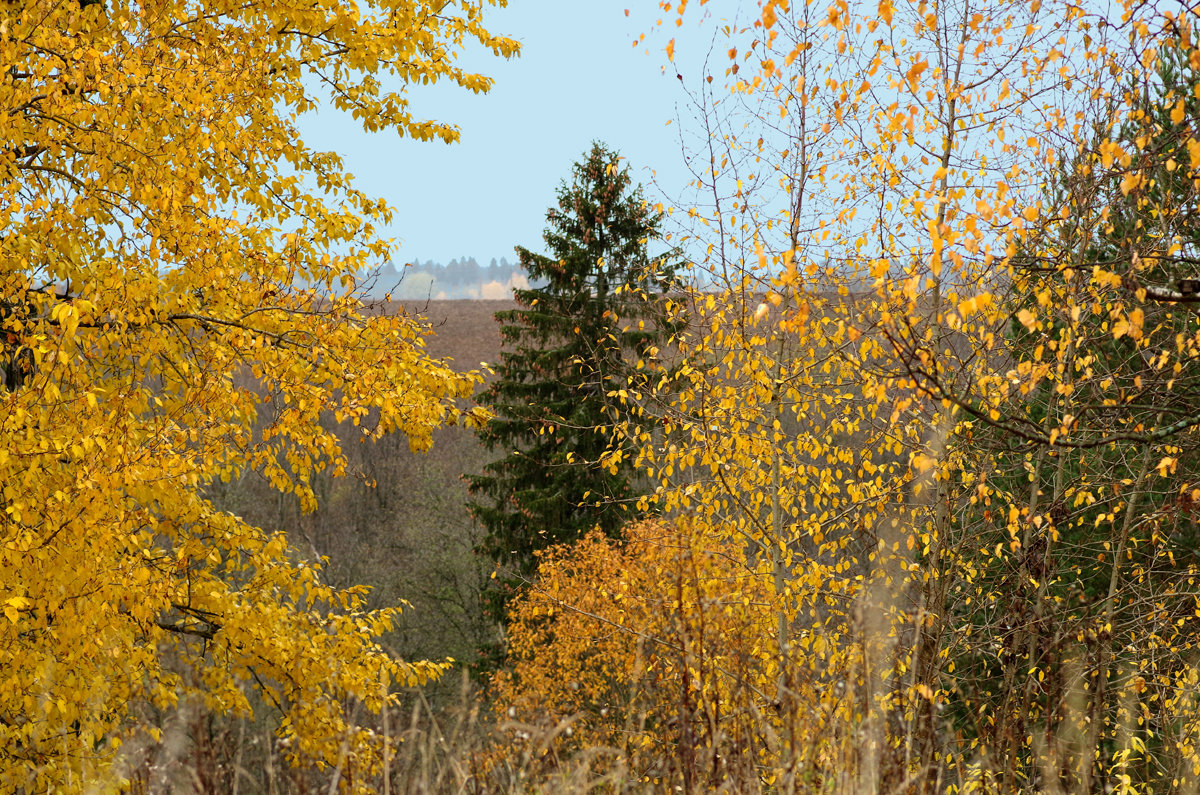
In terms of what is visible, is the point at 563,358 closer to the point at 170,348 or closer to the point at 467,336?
the point at 170,348

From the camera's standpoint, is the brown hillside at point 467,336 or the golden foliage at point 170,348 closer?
the golden foliage at point 170,348

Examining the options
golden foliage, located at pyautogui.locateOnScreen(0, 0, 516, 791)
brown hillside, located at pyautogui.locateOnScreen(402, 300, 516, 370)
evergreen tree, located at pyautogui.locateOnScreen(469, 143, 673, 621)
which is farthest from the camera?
brown hillside, located at pyautogui.locateOnScreen(402, 300, 516, 370)

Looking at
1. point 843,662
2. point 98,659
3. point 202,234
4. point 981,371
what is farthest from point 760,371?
point 98,659

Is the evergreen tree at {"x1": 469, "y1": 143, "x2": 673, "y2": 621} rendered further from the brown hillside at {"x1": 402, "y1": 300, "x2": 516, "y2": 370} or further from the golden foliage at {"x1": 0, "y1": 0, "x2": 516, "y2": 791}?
the brown hillside at {"x1": 402, "y1": 300, "x2": 516, "y2": 370}

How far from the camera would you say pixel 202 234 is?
5.31 meters

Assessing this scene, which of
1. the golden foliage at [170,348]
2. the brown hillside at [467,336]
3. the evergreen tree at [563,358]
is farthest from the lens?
the brown hillside at [467,336]

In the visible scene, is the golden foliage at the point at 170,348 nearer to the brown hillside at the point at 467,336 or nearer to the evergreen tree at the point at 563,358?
the evergreen tree at the point at 563,358

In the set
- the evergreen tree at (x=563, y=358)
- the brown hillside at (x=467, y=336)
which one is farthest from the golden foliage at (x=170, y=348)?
the brown hillside at (x=467, y=336)

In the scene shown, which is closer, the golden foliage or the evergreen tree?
the golden foliage

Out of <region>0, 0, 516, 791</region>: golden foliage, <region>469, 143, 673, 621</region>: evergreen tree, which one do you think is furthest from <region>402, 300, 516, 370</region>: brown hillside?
<region>0, 0, 516, 791</region>: golden foliage

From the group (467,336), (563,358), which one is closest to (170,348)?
(563,358)

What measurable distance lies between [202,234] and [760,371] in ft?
12.0

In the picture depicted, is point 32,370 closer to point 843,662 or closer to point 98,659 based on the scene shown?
point 98,659

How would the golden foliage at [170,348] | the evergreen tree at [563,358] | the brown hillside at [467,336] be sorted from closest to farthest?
the golden foliage at [170,348] < the evergreen tree at [563,358] < the brown hillside at [467,336]
